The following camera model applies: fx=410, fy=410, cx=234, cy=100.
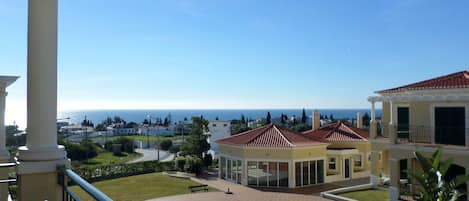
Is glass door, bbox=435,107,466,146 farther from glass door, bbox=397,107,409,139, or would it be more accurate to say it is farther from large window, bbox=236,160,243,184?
large window, bbox=236,160,243,184

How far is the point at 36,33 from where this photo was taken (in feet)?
14.2

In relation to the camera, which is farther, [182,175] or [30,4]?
[182,175]

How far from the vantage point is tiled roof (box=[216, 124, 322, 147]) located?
2596 cm

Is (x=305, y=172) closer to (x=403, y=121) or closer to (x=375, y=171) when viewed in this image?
(x=375, y=171)

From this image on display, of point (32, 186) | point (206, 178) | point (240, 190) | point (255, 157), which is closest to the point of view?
point (32, 186)

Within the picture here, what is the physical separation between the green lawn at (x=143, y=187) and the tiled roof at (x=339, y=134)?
9.96m

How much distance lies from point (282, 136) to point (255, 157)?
2551mm

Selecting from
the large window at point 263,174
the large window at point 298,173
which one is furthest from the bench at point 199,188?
the large window at point 298,173

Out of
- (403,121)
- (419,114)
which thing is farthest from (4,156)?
(403,121)

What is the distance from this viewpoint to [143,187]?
24922 mm

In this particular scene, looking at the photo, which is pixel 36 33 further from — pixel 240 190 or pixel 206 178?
pixel 206 178

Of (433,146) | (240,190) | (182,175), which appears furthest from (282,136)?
(433,146)

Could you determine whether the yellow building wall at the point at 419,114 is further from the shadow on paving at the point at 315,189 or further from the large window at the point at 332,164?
the large window at the point at 332,164

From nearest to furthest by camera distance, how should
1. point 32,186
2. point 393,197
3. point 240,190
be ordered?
point 32,186, point 393,197, point 240,190
